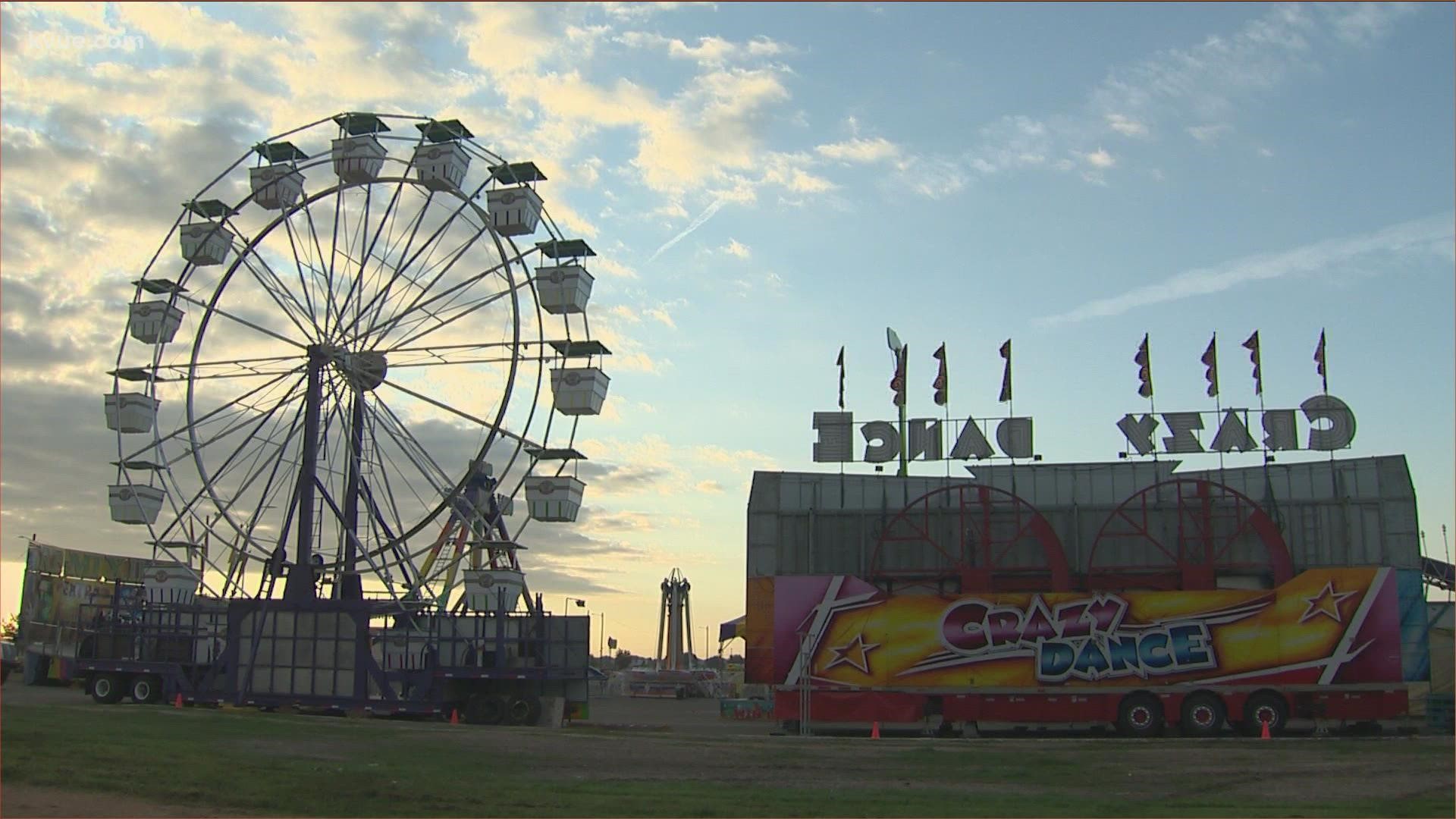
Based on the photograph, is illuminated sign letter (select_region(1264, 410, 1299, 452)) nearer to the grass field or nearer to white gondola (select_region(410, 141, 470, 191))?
the grass field

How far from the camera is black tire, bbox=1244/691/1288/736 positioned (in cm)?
3688

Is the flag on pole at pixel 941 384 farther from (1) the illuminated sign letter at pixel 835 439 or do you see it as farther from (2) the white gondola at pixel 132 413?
(2) the white gondola at pixel 132 413

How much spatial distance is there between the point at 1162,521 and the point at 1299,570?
4.26 meters

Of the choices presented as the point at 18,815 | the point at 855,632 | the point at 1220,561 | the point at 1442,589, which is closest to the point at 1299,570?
the point at 1220,561

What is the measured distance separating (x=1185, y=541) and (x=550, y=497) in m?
19.6

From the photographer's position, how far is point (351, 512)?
147 ft

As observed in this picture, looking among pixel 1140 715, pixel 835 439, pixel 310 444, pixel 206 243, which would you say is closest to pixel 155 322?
pixel 206 243

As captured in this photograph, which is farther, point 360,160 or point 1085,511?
point 360,160

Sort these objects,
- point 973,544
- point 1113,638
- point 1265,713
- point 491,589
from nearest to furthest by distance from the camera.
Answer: point 1265,713
point 1113,638
point 491,589
point 973,544

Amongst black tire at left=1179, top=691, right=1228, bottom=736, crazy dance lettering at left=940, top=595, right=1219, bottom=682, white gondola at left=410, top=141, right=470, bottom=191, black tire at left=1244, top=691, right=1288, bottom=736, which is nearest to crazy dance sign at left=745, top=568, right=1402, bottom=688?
crazy dance lettering at left=940, top=595, right=1219, bottom=682

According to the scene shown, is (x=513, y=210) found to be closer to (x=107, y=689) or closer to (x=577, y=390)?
(x=577, y=390)

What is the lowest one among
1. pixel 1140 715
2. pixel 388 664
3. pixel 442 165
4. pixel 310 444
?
pixel 1140 715

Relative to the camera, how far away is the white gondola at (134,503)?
45875mm

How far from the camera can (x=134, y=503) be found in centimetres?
4591
